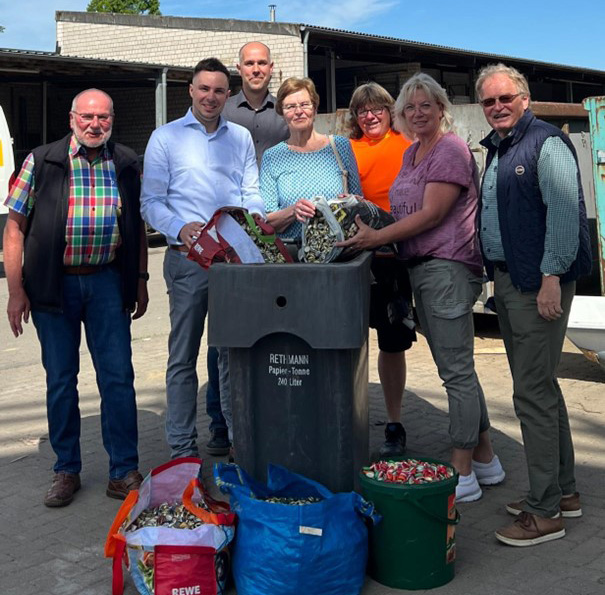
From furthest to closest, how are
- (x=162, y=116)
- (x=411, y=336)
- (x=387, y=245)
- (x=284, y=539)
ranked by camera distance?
(x=162, y=116) → (x=411, y=336) → (x=387, y=245) → (x=284, y=539)

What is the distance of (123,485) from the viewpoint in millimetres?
4559

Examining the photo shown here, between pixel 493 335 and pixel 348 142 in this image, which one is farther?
pixel 493 335

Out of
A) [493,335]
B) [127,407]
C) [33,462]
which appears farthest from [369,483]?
[493,335]

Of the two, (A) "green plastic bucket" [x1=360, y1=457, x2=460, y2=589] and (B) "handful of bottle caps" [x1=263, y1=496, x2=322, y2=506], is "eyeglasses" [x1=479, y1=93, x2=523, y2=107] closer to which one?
(A) "green plastic bucket" [x1=360, y1=457, x2=460, y2=589]

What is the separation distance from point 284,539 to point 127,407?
1.56 meters

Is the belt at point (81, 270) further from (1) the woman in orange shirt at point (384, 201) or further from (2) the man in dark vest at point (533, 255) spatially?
(2) the man in dark vest at point (533, 255)

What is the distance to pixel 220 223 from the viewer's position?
3939 millimetres

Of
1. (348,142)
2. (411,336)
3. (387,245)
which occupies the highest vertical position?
(348,142)

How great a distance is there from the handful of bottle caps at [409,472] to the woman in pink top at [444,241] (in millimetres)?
A: 652

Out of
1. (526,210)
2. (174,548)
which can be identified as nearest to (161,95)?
(526,210)

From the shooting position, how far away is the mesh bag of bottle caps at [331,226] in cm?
385

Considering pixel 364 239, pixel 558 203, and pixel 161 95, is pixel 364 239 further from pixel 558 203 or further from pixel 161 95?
pixel 161 95

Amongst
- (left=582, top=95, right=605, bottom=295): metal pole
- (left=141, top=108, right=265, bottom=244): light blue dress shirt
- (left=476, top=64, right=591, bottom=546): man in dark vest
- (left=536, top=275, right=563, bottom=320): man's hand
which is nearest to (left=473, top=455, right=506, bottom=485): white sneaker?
(left=476, top=64, right=591, bottom=546): man in dark vest

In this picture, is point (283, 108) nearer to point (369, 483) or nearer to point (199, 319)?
point (199, 319)
